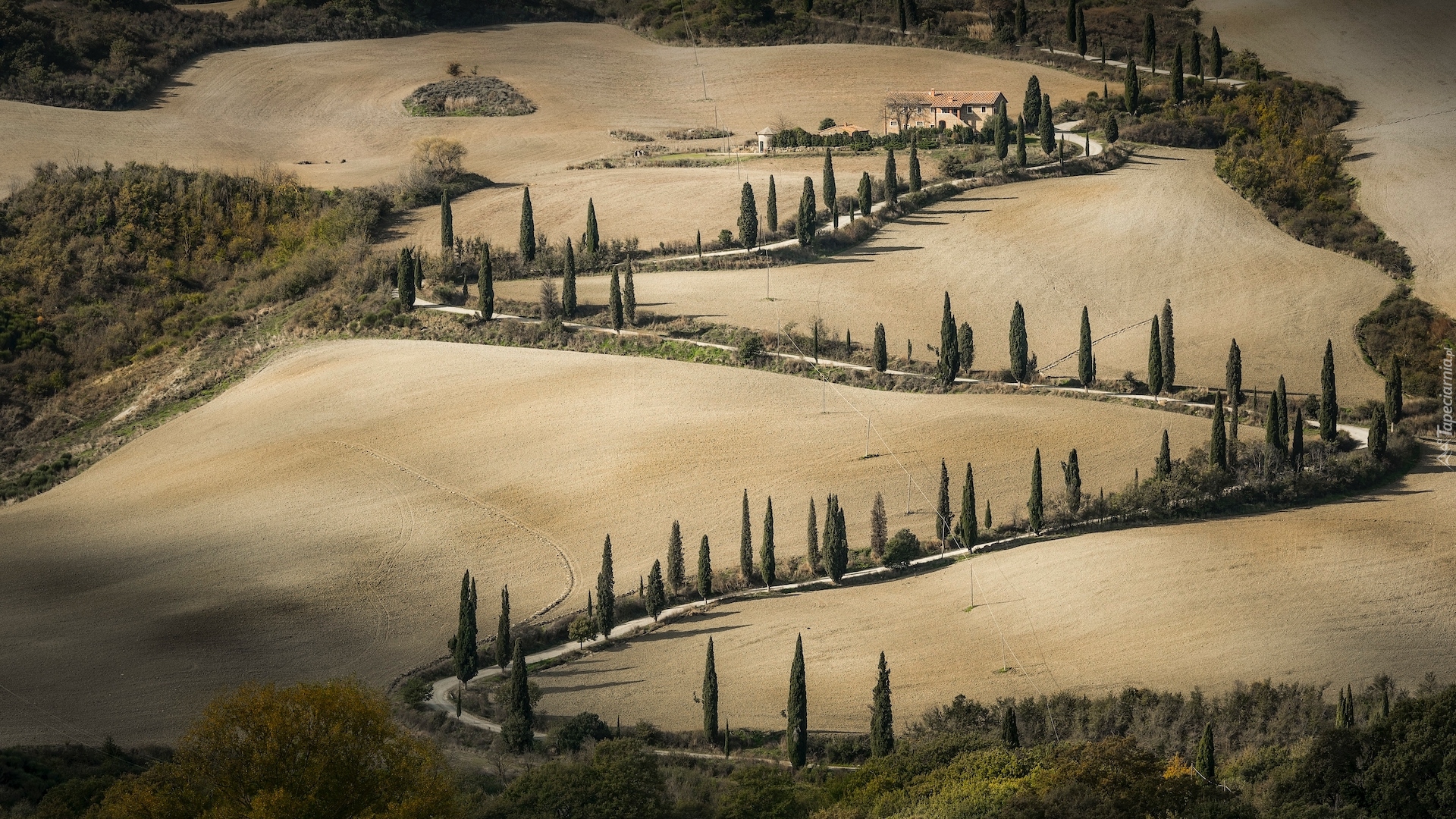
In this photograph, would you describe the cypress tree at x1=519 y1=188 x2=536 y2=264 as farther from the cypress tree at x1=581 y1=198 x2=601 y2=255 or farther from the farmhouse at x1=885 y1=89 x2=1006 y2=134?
the farmhouse at x1=885 y1=89 x2=1006 y2=134

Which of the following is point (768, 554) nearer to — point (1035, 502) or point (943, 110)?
point (1035, 502)

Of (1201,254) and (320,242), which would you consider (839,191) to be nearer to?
(1201,254)

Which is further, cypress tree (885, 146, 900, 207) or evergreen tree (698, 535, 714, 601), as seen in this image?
cypress tree (885, 146, 900, 207)

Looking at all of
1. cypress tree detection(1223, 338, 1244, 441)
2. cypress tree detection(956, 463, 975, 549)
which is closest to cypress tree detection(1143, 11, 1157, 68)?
cypress tree detection(1223, 338, 1244, 441)

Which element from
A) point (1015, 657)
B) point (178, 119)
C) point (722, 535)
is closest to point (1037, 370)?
point (722, 535)

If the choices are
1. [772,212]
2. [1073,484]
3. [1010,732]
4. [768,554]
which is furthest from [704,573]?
[772,212]

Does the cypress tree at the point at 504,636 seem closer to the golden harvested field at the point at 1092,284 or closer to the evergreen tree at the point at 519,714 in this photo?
the evergreen tree at the point at 519,714
